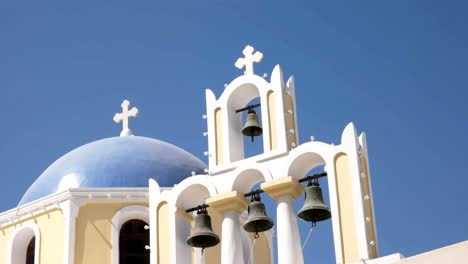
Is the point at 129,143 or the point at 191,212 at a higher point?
the point at 129,143

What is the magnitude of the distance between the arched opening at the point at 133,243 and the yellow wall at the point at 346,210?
4413 mm

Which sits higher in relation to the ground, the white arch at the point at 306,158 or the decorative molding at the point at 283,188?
the white arch at the point at 306,158

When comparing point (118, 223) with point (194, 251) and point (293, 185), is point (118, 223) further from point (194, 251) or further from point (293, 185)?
point (293, 185)

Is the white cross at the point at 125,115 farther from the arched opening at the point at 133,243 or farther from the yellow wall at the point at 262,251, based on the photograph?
the yellow wall at the point at 262,251

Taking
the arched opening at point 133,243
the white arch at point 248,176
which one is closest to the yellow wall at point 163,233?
the white arch at point 248,176

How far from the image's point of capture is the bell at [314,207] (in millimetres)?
13258

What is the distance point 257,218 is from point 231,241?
1.50ft

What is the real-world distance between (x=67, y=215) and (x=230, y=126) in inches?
128

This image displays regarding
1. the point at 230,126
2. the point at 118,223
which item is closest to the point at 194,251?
the point at 118,223

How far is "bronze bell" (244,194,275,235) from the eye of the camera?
13.6 meters

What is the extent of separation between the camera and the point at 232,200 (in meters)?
13.8

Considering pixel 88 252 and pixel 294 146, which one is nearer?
pixel 294 146

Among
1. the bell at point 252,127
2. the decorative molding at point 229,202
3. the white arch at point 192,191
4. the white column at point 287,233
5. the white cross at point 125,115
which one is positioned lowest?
the white column at point 287,233

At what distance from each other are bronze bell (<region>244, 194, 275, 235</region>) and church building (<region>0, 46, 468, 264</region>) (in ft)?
0.06
